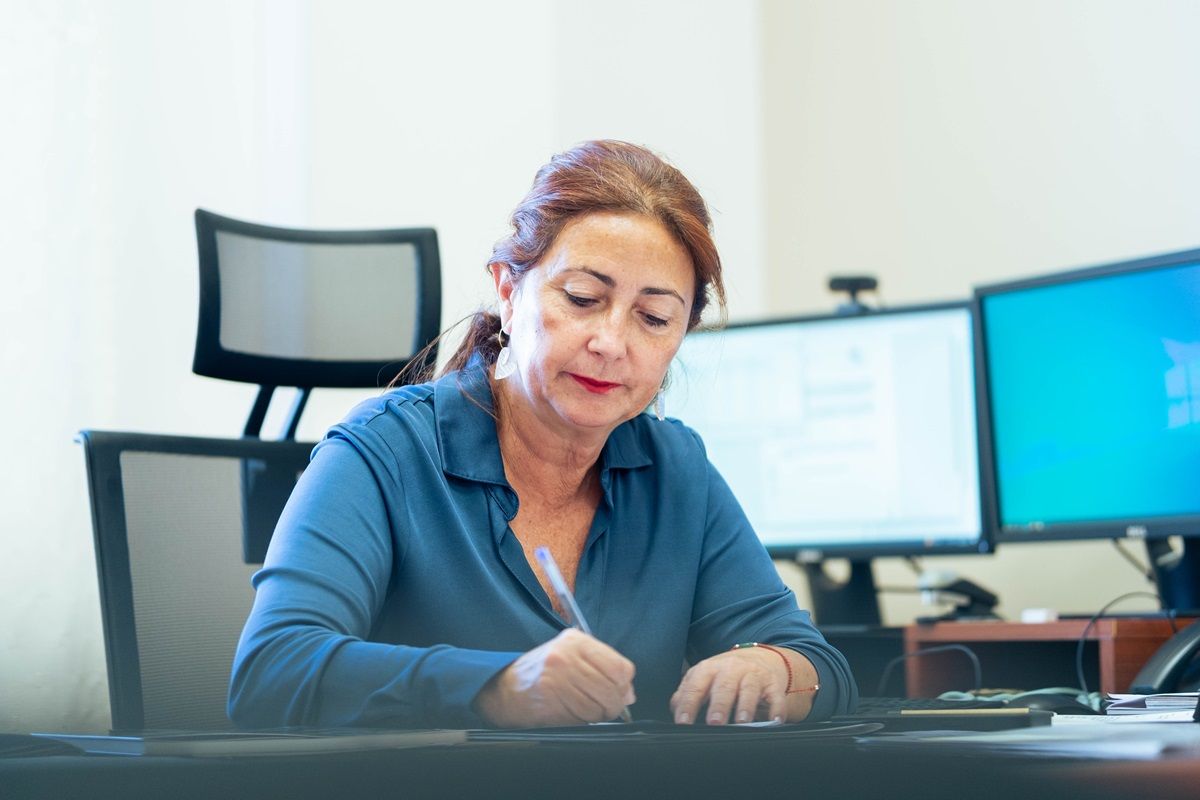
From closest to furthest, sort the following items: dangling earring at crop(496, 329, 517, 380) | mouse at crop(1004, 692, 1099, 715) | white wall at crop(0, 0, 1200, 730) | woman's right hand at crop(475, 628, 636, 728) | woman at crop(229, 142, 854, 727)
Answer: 1. woman's right hand at crop(475, 628, 636, 728)
2. woman at crop(229, 142, 854, 727)
3. mouse at crop(1004, 692, 1099, 715)
4. dangling earring at crop(496, 329, 517, 380)
5. white wall at crop(0, 0, 1200, 730)

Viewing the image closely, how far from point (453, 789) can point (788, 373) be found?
1.68 meters

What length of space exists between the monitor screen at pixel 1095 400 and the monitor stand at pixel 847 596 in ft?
1.06

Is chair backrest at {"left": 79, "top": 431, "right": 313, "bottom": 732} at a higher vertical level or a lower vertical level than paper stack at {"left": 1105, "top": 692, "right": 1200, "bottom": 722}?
higher

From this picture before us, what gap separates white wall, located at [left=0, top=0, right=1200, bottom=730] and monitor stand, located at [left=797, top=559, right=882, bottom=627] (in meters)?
0.31

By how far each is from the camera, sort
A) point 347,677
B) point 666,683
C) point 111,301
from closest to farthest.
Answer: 1. point 347,677
2. point 666,683
3. point 111,301

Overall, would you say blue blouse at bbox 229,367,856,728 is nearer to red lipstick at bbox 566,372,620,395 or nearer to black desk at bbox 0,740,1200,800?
red lipstick at bbox 566,372,620,395

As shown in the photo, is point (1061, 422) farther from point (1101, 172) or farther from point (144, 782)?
point (144, 782)

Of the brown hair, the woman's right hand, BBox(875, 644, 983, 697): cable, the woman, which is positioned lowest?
BBox(875, 644, 983, 697): cable

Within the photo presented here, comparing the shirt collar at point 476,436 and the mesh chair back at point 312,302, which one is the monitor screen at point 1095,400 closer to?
the shirt collar at point 476,436

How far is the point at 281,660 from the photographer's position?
97 cm

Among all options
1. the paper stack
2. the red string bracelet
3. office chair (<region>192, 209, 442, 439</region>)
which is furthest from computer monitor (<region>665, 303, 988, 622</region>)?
the paper stack

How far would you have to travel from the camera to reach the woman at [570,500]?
1102mm

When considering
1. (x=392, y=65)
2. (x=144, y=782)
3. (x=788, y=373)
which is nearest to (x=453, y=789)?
(x=144, y=782)

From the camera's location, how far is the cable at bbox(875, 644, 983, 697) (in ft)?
5.95
